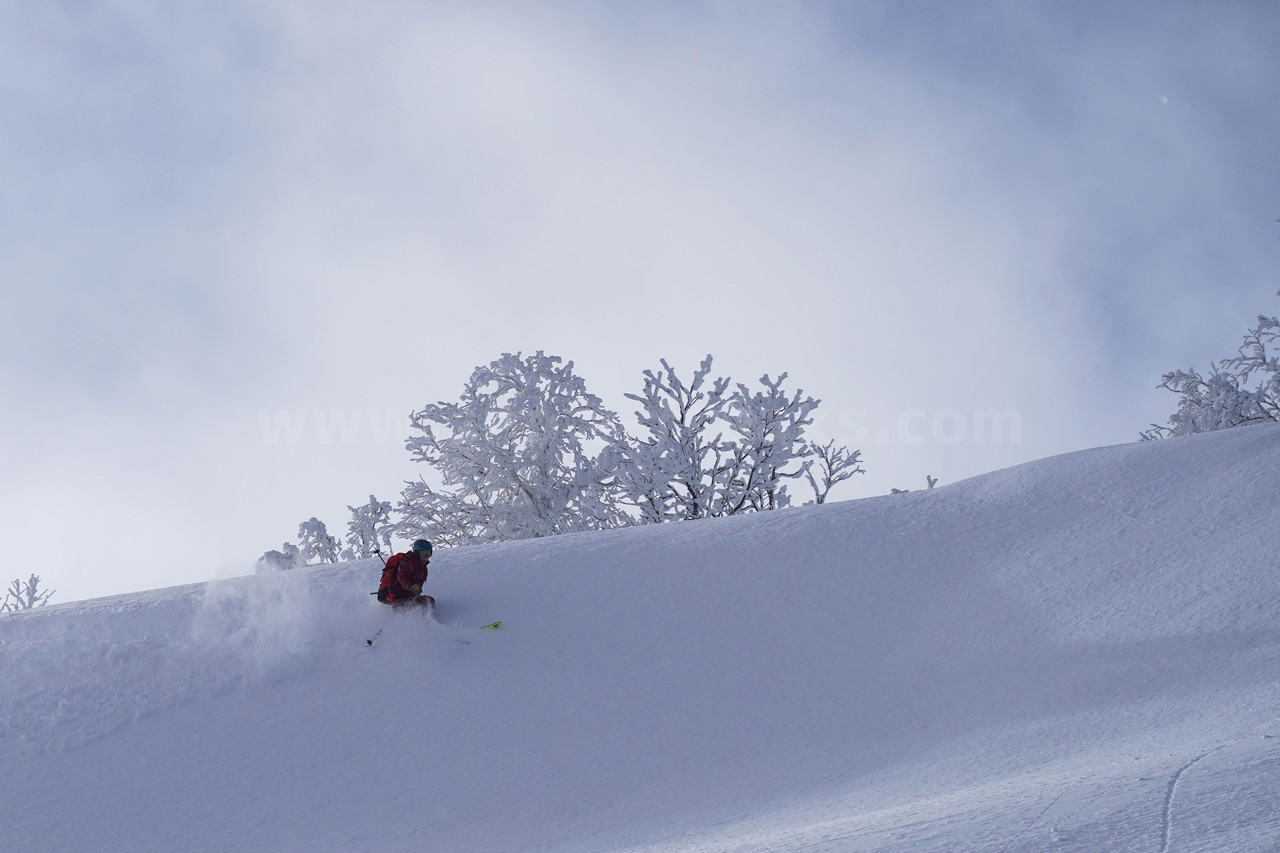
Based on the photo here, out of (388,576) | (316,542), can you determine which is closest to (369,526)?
(316,542)

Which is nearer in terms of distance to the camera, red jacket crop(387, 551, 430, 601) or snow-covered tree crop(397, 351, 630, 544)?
red jacket crop(387, 551, 430, 601)

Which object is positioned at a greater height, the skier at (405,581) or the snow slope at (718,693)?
the skier at (405,581)

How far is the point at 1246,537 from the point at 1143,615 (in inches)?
80.2

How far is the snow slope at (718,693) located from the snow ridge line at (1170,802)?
2 centimetres

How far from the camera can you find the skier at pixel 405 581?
9.01 metres

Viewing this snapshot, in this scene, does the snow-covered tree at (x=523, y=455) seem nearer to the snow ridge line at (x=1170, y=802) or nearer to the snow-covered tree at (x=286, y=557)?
the snow-covered tree at (x=286, y=557)

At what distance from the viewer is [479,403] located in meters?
21.8

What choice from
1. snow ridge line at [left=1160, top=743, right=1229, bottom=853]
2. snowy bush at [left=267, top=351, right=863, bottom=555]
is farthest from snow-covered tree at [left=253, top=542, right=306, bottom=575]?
snow ridge line at [left=1160, top=743, right=1229, bottom=853]

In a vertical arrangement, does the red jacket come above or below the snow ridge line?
above

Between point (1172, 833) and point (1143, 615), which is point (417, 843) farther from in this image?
point (1143, 615)

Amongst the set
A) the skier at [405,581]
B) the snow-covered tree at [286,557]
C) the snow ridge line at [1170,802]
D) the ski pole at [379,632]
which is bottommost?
the snow ridge line at [1170,802]

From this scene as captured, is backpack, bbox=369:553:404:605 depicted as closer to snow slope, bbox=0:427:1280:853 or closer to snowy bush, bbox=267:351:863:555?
snow slope, bbox=0:427:1280:853

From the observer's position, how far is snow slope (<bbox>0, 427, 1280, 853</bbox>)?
207 inches

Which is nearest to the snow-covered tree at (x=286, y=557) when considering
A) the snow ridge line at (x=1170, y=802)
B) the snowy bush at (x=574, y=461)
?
the snowy bush at (x=574, y=461)
